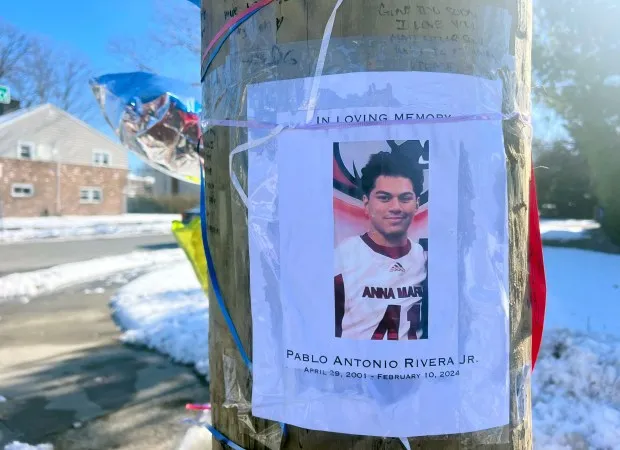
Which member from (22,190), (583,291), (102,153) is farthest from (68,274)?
(102,153)

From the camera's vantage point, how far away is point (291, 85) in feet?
4.45

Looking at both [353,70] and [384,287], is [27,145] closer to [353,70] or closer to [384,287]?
[353,70]

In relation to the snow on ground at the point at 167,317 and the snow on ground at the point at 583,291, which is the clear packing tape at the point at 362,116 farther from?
the snow on ground at the point at 583,291

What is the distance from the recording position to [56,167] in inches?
1310

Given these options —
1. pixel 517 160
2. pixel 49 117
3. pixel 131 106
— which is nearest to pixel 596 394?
pixel 517 160

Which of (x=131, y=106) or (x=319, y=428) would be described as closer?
(x=319, y=428)

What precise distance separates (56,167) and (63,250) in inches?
761

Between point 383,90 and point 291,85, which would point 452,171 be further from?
point 291,85

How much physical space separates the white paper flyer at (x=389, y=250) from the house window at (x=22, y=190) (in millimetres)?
33658

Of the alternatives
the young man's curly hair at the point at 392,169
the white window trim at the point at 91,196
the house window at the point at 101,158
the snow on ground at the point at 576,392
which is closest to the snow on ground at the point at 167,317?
the snow on ground at the point at 576,392

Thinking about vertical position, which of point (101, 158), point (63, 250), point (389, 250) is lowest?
point (63, 250)

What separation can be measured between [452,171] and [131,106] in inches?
122

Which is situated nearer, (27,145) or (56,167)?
(27,145)

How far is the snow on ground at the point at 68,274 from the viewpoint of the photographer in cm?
898
